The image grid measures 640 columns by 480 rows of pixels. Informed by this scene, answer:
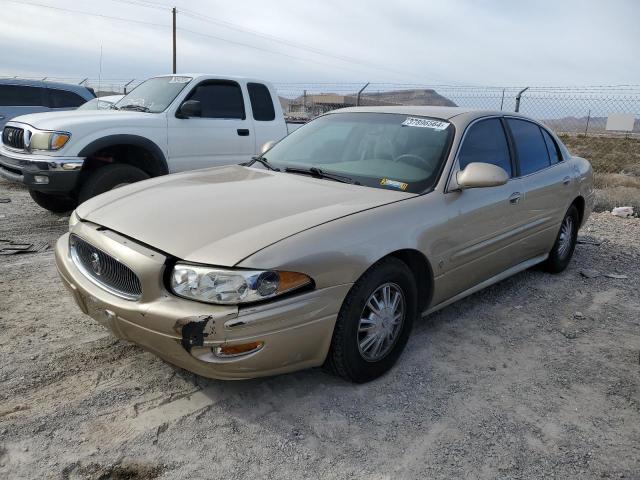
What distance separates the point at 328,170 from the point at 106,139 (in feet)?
10.5

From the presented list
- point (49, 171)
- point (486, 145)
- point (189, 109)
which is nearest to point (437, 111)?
point (486, 145)

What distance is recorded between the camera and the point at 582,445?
2596 millimetres

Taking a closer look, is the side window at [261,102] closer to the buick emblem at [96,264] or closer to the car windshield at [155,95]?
the car windshield at [155,95]

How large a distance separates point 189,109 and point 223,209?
151 inches

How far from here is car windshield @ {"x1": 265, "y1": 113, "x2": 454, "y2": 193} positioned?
3.49 m

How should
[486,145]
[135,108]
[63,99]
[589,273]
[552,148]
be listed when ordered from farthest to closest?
[63,99]
[135,108]
[589,273]
[552,148]
[486,145]

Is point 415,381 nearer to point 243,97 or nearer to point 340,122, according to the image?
point 340,122

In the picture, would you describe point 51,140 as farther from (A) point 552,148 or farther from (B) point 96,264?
(A) point 552,148

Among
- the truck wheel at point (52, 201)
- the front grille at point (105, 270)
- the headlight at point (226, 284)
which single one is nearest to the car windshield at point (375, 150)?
the headlight at point (226, 284)

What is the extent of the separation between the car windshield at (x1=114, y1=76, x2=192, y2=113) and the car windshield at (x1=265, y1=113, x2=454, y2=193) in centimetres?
284

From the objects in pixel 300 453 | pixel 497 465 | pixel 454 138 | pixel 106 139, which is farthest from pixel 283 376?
pixel 106 139

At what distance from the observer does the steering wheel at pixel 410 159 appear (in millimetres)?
3555

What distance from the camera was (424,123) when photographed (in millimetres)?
3826

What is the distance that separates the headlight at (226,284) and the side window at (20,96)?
10.5 metres
